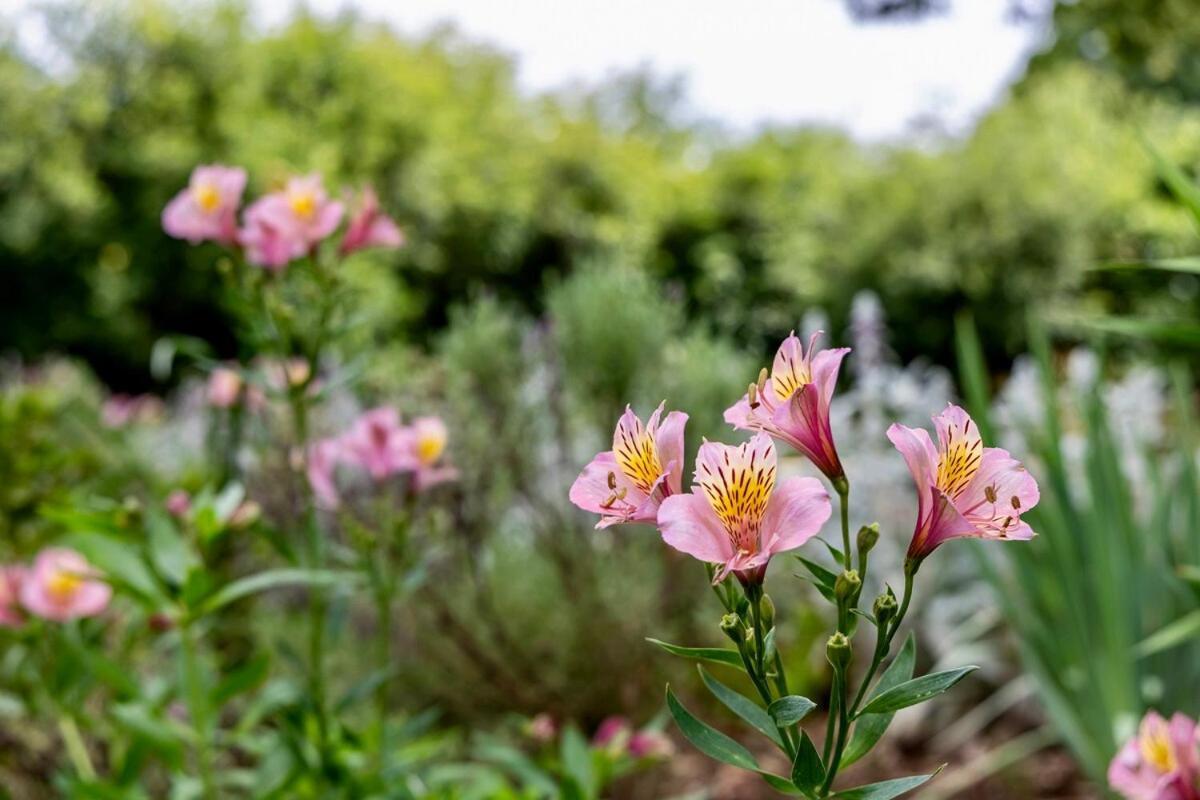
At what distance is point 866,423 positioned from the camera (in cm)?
372

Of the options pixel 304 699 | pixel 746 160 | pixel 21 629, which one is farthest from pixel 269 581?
pixel 746 160

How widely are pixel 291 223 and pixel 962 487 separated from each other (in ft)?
3.17

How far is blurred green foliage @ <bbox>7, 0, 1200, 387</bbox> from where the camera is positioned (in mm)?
9906

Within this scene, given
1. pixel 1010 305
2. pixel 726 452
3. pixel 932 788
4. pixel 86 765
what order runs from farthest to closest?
pixel 1010 305 → pixel 932 788 → pixel 86 765 → pixel 726 452

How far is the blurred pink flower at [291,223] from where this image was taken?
1.37 metres

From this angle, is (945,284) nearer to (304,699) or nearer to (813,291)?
(813,291)

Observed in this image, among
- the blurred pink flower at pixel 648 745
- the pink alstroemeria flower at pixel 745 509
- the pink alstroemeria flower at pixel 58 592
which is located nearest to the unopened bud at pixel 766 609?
the pink alstroemeria flower at pixel 745 509

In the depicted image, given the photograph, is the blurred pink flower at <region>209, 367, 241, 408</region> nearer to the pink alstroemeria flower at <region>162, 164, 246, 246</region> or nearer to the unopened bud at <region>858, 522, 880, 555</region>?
the pink alstroemeria flower at <region>162, 164, 246, 246</region>

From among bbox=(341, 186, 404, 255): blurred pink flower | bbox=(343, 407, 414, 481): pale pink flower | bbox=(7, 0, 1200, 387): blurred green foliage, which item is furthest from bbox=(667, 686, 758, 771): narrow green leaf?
bbox=(7, 0, 1200, 387): blurred green foliage

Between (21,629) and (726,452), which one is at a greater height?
(726,452)

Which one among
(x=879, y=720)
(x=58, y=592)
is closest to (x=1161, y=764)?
(x=879, y=720)

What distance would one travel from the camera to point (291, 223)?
1372 millimetres

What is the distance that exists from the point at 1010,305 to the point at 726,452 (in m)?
9.79

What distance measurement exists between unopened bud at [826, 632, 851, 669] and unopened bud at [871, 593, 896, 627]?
0.02 m
